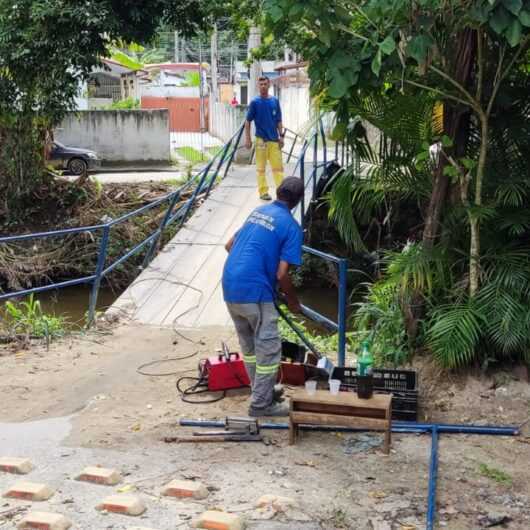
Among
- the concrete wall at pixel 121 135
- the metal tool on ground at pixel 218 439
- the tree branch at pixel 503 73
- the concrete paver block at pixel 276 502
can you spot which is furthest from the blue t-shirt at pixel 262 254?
the concrete wall at pixel 121 135

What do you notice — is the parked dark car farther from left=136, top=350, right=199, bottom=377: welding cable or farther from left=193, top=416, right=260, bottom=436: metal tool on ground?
left=193, top=416, right=260, bottom=436: metal tool on ground

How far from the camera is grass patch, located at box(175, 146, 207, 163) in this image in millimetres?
25406

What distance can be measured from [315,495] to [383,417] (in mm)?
Result: 843

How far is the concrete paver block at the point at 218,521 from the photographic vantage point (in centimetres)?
388

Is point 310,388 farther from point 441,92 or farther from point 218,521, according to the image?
point 441,92

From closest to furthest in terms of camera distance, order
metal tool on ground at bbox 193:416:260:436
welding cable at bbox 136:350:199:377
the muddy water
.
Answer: metal tool on ground at bbox 193:416:260:436 < welding cable at bbox 136:350:199:377 < the muddy water

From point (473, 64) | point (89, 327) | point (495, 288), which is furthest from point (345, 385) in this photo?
point (89, 327)

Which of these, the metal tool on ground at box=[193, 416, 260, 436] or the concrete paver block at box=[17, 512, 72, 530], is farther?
the metal tool on ground at box=[193, 416, 260, 436]

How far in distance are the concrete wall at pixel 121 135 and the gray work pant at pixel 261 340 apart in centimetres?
1981

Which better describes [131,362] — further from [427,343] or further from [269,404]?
[427,343]

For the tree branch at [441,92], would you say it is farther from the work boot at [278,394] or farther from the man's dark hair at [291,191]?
the work boot at [278,394]

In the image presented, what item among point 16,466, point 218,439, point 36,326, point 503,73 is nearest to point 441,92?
point 503,73

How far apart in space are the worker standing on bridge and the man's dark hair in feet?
19.3

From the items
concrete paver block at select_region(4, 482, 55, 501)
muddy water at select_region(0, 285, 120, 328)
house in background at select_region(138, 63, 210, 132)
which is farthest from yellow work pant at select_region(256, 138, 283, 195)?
house in background at select_region(138, 63, 210, 132)
